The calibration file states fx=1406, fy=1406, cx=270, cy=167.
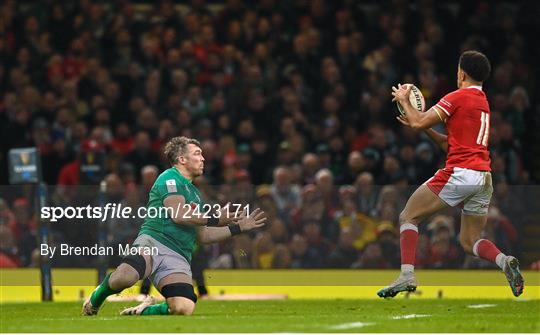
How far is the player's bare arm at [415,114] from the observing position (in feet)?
40.7

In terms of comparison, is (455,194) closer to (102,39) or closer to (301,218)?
(301,218)

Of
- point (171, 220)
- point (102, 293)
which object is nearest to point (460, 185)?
point (171, 220)

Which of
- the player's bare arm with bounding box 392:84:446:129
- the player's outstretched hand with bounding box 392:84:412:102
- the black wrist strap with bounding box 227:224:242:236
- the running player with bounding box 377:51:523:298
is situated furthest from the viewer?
the black wrist strap with bounding box 227:224:242:236

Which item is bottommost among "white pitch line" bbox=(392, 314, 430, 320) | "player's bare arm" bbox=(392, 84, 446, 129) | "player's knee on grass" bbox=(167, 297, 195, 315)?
"white pitch line" bbox=(392, 314, 430, 320)

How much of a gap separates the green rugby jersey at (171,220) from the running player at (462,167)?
1.87 metres

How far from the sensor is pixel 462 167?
12.7 meters

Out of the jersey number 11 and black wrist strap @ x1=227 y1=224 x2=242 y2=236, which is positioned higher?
the jersey number 11

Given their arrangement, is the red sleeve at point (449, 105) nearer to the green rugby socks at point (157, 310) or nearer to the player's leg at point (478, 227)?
the player's leg at point (478, 227)

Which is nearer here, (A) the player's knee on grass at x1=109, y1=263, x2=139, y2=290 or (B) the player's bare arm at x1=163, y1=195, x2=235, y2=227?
(A) the player's knee on grass at x1=109, y1=263, x2=139, y2=290

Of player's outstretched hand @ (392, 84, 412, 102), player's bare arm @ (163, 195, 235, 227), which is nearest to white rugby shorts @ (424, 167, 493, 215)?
player's outstretched hand @ (392, 84, 412, 102)

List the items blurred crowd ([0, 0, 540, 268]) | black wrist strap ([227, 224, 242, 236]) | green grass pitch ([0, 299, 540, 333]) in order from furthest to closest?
blurred crowd ([0, 0, 540, 268]) < black wrist strap ([227, 224, 242, 236]) < green grass pitch ([0, 299, 540, 333])

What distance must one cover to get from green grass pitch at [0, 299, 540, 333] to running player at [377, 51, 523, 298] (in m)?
0.59

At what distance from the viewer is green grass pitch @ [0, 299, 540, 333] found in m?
11.2

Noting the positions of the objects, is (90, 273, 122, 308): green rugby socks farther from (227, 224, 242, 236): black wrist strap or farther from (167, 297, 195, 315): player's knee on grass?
(227, 224, 242, 236): black wrist strap
